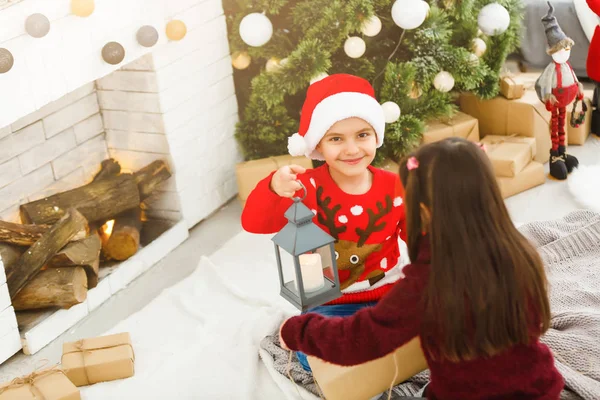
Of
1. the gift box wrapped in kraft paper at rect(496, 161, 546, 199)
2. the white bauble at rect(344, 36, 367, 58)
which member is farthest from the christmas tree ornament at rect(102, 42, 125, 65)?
the gift box wrapped in kraft paper at rect(496, 161, 546, 199)

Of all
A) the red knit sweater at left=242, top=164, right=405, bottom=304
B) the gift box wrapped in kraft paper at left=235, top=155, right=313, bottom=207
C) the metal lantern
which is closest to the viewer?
A: the metal lantern

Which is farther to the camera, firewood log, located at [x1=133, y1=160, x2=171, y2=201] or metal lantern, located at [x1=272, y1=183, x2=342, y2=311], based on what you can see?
firewood log, located at [x1=133, y1=160, x2=171, y2=201]

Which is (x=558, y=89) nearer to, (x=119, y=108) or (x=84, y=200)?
(x=119, y=108)

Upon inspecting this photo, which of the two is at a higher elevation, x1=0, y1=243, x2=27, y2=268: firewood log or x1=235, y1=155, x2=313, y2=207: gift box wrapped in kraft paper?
x1=0, y1=243, x2=27, y2=268: firewood log

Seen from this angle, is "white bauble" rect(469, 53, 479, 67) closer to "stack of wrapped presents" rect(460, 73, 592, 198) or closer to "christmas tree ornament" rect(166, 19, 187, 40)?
"stack of wrapped presents" rect(460, 73, 592, 198)

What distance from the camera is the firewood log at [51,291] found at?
2.64 m

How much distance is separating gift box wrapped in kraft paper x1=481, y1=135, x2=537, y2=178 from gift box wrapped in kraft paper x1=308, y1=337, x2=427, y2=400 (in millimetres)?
1512

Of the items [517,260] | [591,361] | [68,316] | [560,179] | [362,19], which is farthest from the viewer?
[560,179]

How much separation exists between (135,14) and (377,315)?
1.72m

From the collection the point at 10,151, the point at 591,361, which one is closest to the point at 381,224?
the point at 591,361

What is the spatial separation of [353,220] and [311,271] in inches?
13.0

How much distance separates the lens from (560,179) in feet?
11.4

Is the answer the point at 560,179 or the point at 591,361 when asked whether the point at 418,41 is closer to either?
the point at 560,179

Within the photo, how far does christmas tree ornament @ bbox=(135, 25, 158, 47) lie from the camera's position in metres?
2.82
